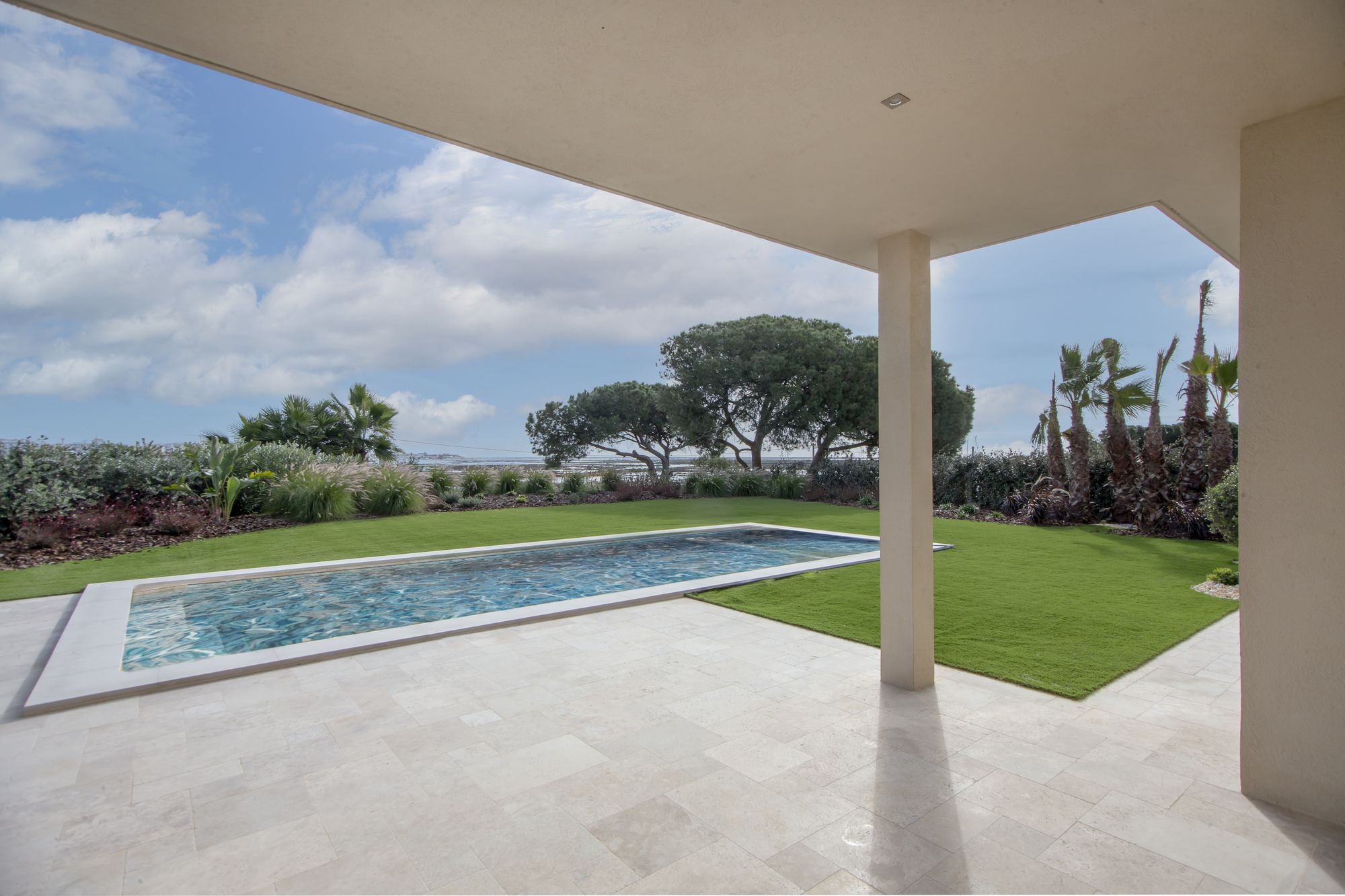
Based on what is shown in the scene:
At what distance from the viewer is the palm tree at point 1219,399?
9797 millimetres

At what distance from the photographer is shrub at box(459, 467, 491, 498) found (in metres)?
15.1

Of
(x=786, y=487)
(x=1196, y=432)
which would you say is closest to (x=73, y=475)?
(x=786, y=487)

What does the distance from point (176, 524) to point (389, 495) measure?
3621 mm

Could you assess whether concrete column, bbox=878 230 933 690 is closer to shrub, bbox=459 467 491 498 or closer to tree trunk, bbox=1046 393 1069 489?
tree trunk, bbox=1046 393 1069 489

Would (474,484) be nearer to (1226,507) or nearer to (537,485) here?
(537,485)

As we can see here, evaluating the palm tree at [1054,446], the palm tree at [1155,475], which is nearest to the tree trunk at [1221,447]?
the palm tree at [1155,475]

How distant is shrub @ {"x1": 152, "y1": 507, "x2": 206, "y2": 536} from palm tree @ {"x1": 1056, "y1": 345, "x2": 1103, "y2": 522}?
14.8m

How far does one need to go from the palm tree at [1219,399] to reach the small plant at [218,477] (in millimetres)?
15420

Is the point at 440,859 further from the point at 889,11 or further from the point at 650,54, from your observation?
the point at 889,11

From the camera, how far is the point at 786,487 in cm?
1791

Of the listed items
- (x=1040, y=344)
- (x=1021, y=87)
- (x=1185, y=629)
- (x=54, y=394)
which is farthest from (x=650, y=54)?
(x=54, y=394)

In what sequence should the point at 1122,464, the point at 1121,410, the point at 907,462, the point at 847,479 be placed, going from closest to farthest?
the point at 907,462
the point at 1121,410
the point at 1122,464
the point at 847,479

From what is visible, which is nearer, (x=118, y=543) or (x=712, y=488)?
(x=118, y=543)

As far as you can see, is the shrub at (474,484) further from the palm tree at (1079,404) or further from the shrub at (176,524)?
the palm tree at (1079,404)
